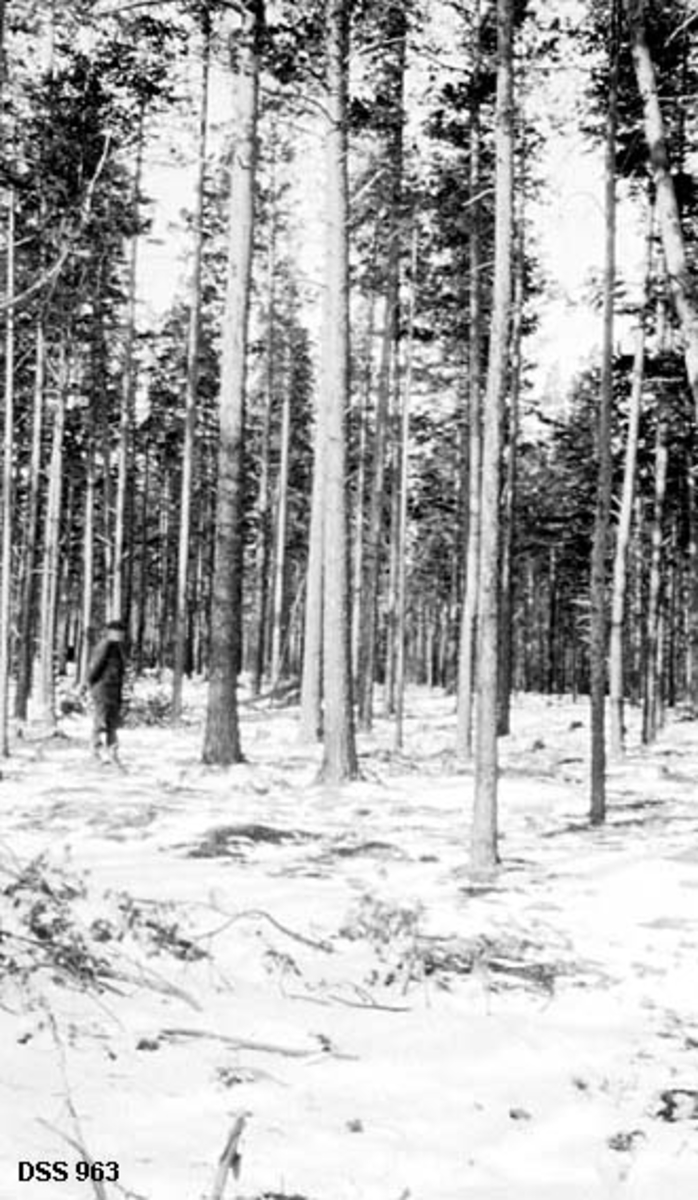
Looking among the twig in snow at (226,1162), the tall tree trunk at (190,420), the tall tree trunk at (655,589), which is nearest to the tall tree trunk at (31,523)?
the tall tree trunk at (190,420)

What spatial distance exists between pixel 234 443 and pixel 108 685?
3531 millimetres

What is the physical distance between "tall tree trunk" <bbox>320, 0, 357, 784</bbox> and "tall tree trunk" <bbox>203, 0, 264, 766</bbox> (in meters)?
1.28

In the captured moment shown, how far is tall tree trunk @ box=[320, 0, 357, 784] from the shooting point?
11898 mm

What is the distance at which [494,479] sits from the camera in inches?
332

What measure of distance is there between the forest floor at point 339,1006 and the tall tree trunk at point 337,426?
66.7 inches

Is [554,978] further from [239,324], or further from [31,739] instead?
[31,739]

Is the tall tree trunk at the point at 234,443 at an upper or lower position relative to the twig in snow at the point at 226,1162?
upper

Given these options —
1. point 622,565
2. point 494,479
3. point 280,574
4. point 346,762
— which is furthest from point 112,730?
point 280,574

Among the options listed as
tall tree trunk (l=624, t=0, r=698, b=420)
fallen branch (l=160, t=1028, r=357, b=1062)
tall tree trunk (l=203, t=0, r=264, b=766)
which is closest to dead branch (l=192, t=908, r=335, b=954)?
fallen branch (l=160, t=1028, r=357, b=1062)

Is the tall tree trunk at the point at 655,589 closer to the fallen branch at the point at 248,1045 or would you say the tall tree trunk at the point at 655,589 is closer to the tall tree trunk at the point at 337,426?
the tall tree trunk at the point at 337,426

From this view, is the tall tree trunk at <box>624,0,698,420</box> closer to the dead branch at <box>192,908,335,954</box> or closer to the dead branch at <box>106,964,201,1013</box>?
the dead branch at <box>192,908,335,954</box>

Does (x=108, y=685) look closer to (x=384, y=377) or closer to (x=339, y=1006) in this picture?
(x=339, y=1006)

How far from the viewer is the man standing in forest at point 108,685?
13.1 metres

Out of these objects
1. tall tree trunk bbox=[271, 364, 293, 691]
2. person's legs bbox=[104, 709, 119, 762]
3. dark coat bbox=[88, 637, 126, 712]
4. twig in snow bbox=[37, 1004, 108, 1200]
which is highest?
tall tree trunk bbox=[271, 364, 293, 691]
